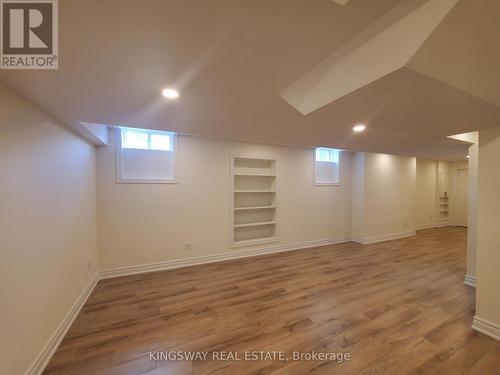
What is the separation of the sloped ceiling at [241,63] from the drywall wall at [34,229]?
0.88 feet

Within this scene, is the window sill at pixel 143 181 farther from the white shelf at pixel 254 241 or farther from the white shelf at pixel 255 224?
the white shelf at pixel 254 241

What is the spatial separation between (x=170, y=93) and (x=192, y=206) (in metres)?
2.47

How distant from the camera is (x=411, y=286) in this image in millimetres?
2979

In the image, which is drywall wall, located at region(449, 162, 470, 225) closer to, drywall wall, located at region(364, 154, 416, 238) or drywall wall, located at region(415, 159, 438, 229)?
drywall wall, located at region(415, 159, 438, 229)

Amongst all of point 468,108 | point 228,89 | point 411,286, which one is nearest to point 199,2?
point 228,89

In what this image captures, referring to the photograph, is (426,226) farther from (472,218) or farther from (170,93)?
(170,93)

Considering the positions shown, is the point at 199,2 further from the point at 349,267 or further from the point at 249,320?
the point at 349,267

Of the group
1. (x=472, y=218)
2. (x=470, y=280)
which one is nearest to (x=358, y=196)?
(x=472, y=218)

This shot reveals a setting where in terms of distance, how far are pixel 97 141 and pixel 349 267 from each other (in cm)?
455

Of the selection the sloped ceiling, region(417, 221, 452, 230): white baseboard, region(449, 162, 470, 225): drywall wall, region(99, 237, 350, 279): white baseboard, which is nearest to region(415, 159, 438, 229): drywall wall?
region(417, 221, 452, 230): white baseboard

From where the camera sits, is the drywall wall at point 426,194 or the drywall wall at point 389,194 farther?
the drywall wall at point 426,194

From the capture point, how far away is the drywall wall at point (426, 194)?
679cm

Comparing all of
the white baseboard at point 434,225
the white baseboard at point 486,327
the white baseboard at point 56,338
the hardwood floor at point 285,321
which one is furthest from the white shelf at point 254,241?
the white baseboard at point 434,225

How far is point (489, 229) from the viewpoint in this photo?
2.04m
